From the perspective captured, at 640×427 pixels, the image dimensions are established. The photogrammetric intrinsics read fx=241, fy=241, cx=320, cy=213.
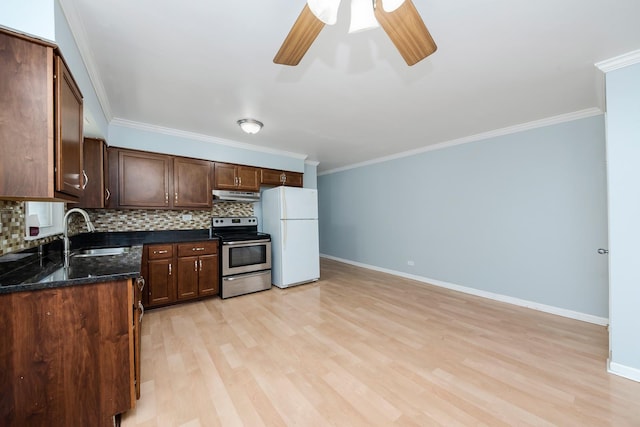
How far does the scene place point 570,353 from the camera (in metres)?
2.11

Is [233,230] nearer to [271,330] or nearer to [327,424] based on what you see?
[271,330]

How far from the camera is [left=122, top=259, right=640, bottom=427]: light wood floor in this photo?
147 centimetres

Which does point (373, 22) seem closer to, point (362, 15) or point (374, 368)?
point (362, 15)

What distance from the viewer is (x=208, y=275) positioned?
11.1 ft

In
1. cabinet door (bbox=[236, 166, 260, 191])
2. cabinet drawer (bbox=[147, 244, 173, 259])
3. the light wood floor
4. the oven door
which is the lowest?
the light wood floor

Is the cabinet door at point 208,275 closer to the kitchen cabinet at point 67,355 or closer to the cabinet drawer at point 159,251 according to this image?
the cabinet drawer at point 159,251

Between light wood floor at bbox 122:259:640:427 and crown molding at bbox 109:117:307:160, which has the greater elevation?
crown molding at bbox 109:117:307:160

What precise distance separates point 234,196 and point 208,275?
1234 mm

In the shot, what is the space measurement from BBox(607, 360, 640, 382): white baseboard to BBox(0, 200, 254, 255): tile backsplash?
170 inches

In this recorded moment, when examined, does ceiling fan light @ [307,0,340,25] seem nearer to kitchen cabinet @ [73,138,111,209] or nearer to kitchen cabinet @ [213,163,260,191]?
kitchen cabinet @ [73,138,111,209]

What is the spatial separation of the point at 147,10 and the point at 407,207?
4.24 meters

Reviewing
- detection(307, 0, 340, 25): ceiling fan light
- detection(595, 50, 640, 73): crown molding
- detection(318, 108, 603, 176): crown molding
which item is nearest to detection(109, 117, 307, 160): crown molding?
detection(318, 108, 603, 176): crown molding

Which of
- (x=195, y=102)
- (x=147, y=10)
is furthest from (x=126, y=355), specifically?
(x=195, y=102)

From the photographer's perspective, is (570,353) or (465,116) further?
(465,116)
